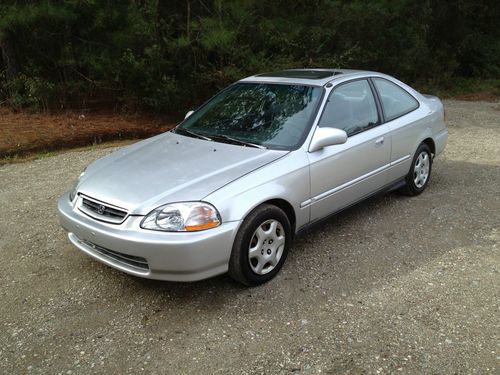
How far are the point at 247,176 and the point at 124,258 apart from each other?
104 centimetres

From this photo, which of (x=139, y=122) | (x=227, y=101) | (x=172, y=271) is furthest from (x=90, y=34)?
(x=172, y=271)

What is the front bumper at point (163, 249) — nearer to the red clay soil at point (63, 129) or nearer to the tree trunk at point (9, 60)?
the red clay soil at point (63, 129)

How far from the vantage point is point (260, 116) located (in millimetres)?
4273

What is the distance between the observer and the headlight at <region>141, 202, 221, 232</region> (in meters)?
3.16

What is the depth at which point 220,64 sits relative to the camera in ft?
32.7

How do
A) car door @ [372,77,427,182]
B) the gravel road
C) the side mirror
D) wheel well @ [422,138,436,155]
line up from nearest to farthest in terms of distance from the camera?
1. the gravel road
2. the side mirror
3. car door @ [372,77,427,182]
4. wheel well @ [422,138,436,155]

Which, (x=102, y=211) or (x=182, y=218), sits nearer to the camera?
(x=182, y=218)

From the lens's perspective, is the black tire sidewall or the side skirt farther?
the black tire sidewall

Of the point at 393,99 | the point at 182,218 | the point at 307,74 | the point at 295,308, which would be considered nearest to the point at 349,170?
the point at 307,74

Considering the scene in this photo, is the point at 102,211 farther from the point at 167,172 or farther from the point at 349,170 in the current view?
the point at 349,170

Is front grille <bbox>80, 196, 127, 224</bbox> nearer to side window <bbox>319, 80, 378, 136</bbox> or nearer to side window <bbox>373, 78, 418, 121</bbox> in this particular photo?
side window <bbox>319, 80, 378, 136</bbox>

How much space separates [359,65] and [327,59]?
269 centimetres

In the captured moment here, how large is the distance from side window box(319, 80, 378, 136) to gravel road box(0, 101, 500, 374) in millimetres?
1000

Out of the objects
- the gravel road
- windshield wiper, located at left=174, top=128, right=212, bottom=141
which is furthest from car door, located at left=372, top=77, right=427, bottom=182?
windshield wiper, located at left=174, top=128, right=212, bottom=141
